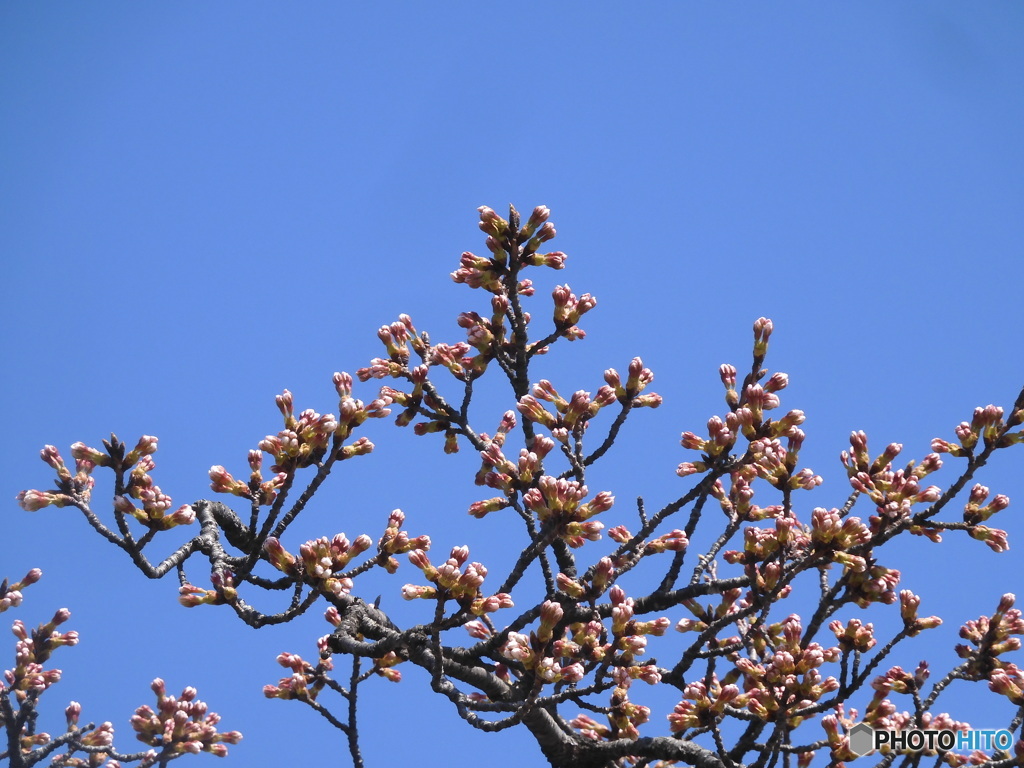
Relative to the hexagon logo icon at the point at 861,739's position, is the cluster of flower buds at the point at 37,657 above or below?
above

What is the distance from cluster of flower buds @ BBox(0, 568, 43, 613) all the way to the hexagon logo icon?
630cm

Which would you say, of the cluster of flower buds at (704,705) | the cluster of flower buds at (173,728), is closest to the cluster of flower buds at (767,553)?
the cluster of flower buds at (704,705)

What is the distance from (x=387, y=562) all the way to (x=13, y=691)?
3.99 metres

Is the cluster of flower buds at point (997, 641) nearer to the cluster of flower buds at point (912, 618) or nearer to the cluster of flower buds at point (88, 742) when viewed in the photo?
the cluster of flower buds at point (912, 618)

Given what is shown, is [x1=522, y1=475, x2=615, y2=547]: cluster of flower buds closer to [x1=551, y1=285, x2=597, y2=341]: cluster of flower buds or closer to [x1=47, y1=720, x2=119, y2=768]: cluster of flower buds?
[x1=551, y1=285, x2=597, y2=341]: cluster of flower buds

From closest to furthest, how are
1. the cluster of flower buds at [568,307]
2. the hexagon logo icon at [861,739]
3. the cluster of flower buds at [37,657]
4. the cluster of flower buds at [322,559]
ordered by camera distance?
1. the cluster of flower buds at [322,559]
2. the hexagon logo icon at [861,739]
3. the cluster of flower buds at [568,307]
4. the cluster of flower buds at [37,657]

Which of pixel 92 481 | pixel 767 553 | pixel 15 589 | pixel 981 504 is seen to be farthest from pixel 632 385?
pixel 15 589

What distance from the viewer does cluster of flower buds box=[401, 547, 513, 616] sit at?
15.3 feet

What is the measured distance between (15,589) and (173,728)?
184 cm

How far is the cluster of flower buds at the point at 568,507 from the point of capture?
4.62 metres

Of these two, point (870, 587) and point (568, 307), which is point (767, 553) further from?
point (568, 307)

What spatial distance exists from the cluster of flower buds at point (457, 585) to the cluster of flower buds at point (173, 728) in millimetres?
3290

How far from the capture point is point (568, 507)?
4625mm

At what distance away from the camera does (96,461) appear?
17.3ft
